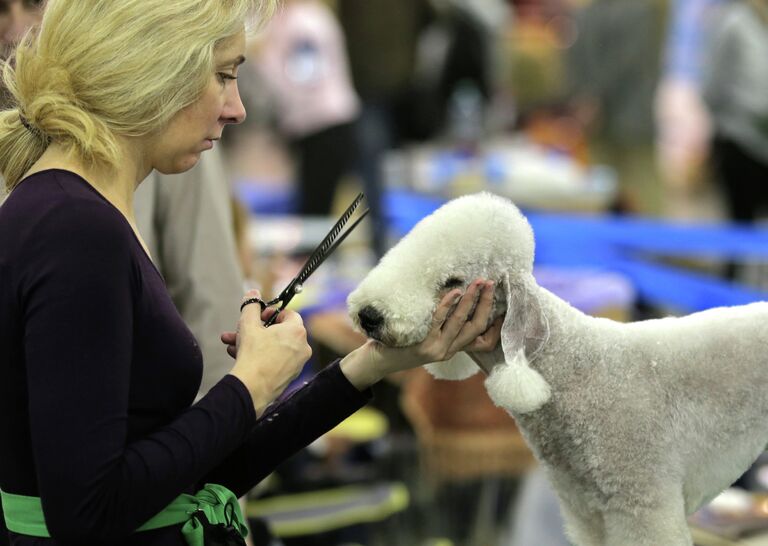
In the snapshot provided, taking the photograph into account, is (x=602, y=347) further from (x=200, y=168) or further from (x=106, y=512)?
(x=200, y=168)

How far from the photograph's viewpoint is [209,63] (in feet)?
3.66

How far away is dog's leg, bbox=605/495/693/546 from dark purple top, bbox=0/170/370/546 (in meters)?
0.42

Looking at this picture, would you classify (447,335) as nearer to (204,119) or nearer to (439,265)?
(439,265)

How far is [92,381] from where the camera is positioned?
101 centimetres

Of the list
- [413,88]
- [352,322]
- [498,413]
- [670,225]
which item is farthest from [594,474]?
[413,88]

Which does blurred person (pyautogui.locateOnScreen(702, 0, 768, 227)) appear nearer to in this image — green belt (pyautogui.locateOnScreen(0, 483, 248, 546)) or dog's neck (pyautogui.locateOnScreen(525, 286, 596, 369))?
dog's neck (pyautogui.locateOnScreen(525, 286, 596, 369))

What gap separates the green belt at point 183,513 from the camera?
3.61ft

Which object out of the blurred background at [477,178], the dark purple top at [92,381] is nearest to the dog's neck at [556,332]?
the dark purple top at [92,381]

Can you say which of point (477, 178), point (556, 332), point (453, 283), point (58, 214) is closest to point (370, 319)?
point (453, 283)

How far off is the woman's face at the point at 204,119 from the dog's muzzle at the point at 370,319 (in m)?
0.23

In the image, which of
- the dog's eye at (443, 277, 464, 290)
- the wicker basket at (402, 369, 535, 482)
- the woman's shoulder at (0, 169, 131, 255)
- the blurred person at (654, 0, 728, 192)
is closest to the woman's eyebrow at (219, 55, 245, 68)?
the woman's shoulder at (0, 169, 131, 255)

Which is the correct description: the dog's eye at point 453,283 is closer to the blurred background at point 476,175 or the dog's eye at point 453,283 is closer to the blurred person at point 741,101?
the blurred background at point 476,175

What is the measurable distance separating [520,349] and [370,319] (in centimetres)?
16

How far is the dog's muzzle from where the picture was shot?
1200mm
